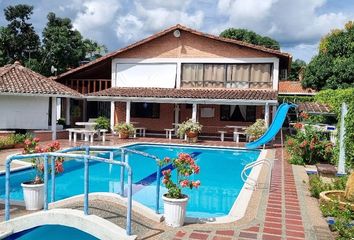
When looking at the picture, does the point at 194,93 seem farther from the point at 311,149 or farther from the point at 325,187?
the point at 325,187

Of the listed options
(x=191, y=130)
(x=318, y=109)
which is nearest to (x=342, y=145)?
(x=318, y=109)

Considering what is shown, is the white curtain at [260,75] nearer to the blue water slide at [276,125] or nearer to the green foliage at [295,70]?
the blue water slide at [276,125]

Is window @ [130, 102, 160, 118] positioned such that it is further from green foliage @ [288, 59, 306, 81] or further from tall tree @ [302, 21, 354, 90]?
green foliage @ [288, 59, 306, 81]

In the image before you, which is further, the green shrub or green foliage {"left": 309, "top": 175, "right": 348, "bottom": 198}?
the green shrub

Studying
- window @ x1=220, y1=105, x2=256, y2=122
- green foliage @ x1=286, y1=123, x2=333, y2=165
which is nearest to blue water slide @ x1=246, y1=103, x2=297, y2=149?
green foliage @ x1=286, y1=123, x2=333, y2=165

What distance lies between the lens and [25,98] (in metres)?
20.1

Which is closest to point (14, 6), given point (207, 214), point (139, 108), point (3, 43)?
point (3, 43)

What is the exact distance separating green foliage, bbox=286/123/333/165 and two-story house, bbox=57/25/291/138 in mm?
7933

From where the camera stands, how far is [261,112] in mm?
24938

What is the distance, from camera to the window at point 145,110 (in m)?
27.1

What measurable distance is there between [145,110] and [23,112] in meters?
9.39

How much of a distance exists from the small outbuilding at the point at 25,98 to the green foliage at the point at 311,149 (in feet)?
42.7

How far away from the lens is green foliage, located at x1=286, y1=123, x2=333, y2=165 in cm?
1406

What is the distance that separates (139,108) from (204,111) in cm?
491
